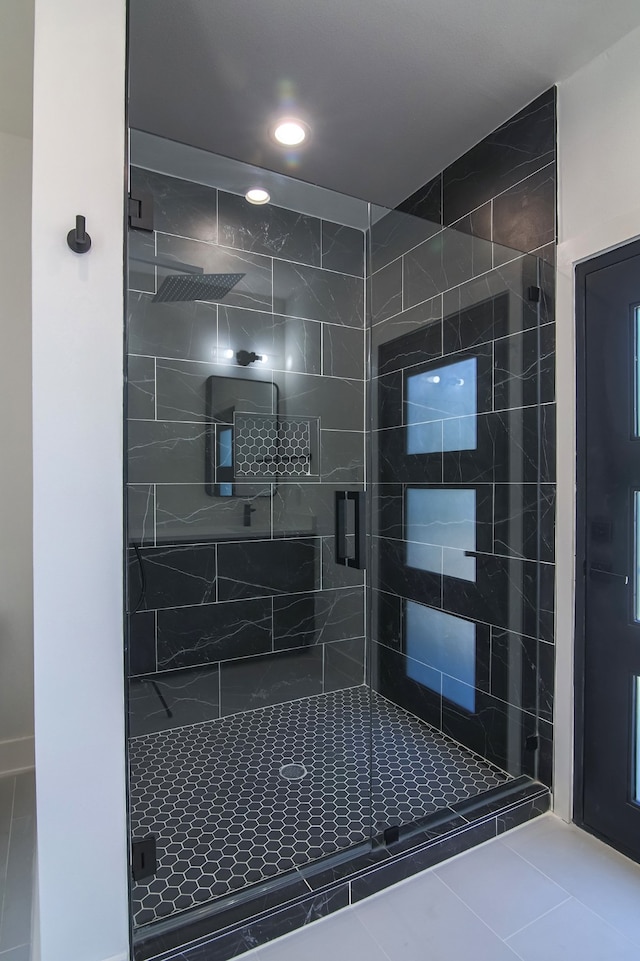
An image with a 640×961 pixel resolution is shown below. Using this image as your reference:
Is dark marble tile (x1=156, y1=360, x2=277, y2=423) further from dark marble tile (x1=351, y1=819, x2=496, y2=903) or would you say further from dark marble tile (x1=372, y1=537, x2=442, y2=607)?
dark marble tile (x1=351, y1=819, x2=496, y2=903)

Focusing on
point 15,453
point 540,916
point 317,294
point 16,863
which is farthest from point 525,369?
point 16,863

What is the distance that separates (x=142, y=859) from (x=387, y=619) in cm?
132

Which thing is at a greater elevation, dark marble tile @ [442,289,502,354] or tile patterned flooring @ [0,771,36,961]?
dark marble tile @ [442,289,502,354]

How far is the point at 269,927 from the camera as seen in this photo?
54.3 inches

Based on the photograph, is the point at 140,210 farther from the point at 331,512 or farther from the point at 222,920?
the point at 222,920

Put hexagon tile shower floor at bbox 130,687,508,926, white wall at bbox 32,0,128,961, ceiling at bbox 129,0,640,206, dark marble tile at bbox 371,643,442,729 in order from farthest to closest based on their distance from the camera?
dark marble tile at bbox 371,643,442,729, ceiling at bbox 129,0,640,206, hexagon tile shower floor at bbox 130,687,508,926, white wall at bbox 32,0,128,961

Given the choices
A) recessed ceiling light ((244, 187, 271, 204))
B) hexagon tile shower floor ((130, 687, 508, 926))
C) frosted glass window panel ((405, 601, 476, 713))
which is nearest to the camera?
hexagon tile shower floor ((130, 687, 508, 926))

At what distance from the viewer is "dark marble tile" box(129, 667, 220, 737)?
1.90 meters

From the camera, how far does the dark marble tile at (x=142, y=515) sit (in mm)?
1830

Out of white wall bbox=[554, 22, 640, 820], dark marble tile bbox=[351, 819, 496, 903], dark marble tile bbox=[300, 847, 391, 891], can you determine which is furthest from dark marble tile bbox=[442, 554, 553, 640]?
dark marble tile bbox=[300, 847, 391, 891]

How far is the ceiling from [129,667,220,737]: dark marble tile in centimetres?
223

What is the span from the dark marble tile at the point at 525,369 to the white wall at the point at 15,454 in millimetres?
2060

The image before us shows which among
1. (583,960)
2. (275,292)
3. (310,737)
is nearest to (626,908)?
(583,960)

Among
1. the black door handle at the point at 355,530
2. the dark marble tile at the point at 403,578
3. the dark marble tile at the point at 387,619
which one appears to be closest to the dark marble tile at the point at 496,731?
A: the dark marble tile at the point at 387,619
